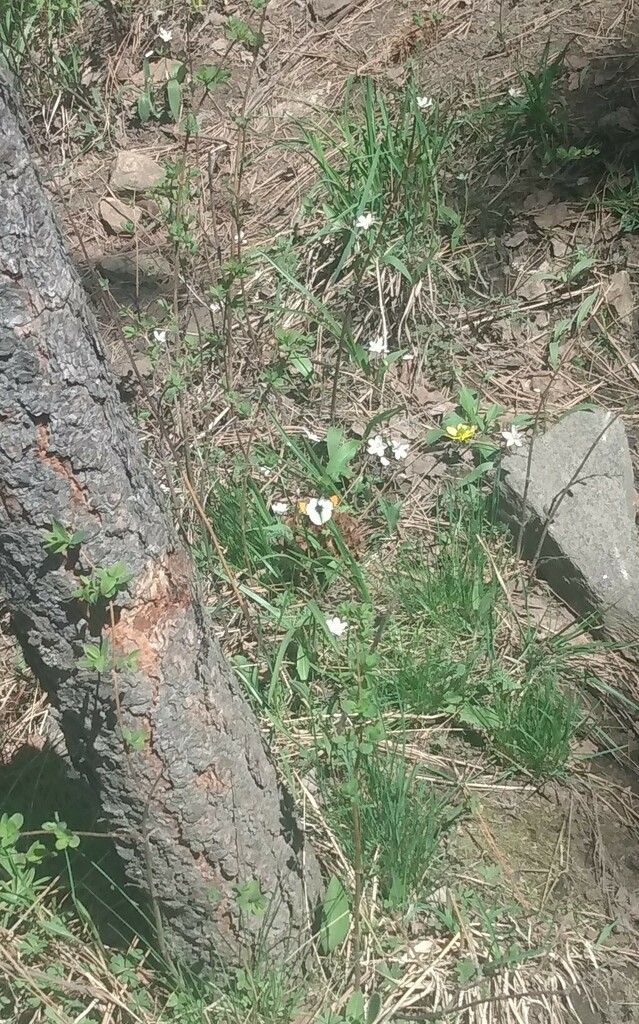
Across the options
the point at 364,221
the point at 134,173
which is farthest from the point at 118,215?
the point at 364,221

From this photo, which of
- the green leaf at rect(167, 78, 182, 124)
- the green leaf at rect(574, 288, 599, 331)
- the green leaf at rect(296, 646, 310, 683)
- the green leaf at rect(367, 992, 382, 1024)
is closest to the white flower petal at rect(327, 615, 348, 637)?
the green leaf at rect(296, 646, 310, 683)

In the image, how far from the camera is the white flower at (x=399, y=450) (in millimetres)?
2879

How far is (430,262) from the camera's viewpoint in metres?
3.32

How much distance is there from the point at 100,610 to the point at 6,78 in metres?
0.82

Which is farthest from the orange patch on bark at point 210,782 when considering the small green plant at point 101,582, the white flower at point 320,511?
the white flower at point 320,511

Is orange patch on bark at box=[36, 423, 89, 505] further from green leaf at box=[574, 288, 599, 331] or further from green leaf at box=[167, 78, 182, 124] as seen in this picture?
green leaf at box=[167, 78, 182, 124]

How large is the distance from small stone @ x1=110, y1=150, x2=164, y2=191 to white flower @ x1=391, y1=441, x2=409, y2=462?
1886 millimetres

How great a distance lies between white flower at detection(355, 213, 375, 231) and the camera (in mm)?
3188

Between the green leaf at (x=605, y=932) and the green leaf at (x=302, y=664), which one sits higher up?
the green leaf at (x=302, y=664)

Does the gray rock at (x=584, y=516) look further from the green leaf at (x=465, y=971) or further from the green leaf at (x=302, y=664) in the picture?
the green leaf at (x=465, y=971)

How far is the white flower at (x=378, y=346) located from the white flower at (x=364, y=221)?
0.39 metres

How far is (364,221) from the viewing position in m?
3.19

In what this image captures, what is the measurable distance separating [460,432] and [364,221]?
87 centimetres

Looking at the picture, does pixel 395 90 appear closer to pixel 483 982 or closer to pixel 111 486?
pixel 111 486
